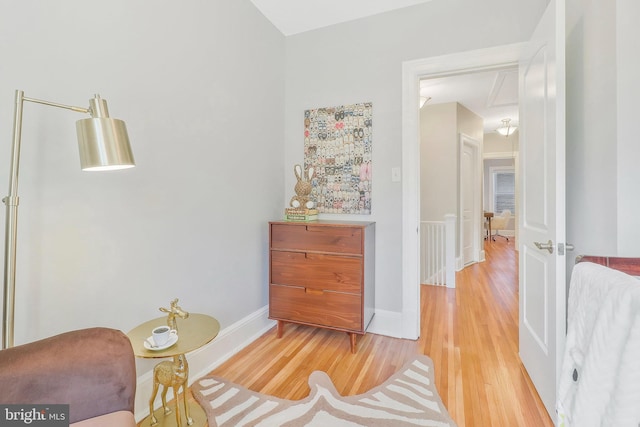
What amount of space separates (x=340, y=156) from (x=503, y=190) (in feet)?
27.8

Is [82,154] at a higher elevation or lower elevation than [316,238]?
higher

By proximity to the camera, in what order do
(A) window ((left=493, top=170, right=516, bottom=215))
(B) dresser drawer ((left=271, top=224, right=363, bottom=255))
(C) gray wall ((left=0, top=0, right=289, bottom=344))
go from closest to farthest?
1. (C) gray wall ((left=0, top=0, right=289, bottom=344))
2. (B) dresser drawer ((left=271, top=224, right=363, bottom=255))
3. (A) window ((left=493, top=170, right=516, bottom=215))

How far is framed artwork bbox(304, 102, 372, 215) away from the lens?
101 inches

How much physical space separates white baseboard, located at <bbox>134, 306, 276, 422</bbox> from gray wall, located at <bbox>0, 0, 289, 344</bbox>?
12 centimetres

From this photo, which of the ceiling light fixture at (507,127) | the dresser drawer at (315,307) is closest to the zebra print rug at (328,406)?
the dresser drawer at (315,307)

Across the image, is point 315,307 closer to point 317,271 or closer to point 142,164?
point 317,271

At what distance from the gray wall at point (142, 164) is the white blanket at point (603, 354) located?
5.88 feet

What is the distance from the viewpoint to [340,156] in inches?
104

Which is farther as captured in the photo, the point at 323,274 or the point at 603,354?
the point at 323,274

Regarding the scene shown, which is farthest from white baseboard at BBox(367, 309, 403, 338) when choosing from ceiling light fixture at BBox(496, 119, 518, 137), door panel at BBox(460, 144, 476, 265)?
ceiling light fixture at BBox(496, 119, 518, 137)

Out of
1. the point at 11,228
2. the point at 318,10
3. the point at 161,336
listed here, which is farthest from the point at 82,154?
the point at 318,10

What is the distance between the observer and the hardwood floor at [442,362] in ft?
5.27

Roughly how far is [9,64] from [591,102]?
245 centimetres

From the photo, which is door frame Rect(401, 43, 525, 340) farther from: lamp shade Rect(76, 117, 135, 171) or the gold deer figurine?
lamp shade Rect(76, 117, 135, 171)
